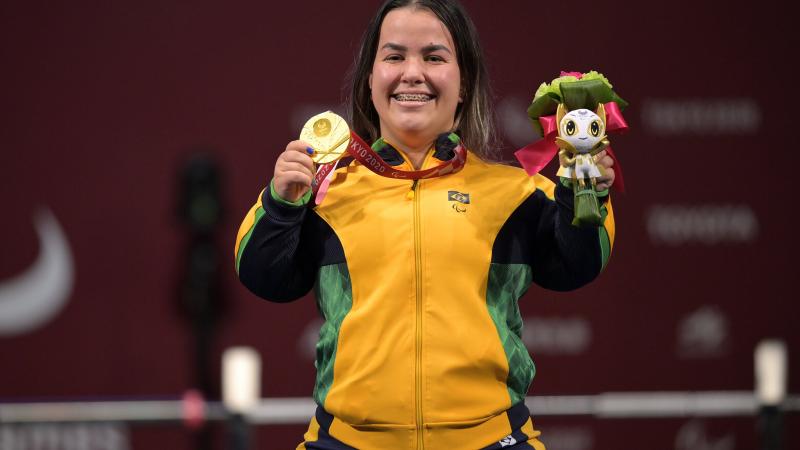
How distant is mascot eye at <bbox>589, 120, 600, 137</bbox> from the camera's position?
6.36ft

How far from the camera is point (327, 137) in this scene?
202 cm

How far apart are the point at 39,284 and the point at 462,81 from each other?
222 centimetres

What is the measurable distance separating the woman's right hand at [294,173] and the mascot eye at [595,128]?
445 mm

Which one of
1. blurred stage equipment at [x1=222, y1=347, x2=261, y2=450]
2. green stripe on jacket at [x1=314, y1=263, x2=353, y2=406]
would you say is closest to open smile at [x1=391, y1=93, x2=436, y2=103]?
green stripe on jacket at [x1=314, y1=263, x2=353, y2=406]

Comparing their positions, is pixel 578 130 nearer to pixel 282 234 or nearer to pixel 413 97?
pixel 413 97

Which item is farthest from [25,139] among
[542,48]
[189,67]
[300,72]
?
[542,48]

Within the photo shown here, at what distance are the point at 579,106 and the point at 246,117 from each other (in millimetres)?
2203

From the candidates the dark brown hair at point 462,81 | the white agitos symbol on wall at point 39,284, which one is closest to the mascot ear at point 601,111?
the dark brown hair at point 462,81

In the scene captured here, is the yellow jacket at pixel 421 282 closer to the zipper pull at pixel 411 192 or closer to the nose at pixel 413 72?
the zipper pull at pixel 411 192

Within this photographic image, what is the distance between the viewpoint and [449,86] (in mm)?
2096

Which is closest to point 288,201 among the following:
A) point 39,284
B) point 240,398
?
point 240,398

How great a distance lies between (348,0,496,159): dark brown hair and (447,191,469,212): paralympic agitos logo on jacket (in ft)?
0.44

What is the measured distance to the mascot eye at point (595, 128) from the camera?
1.94 m

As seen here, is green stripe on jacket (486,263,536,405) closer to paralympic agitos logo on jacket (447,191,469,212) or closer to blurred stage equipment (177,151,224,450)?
paralympic agitos logo on jacket (447,191,469,212)
